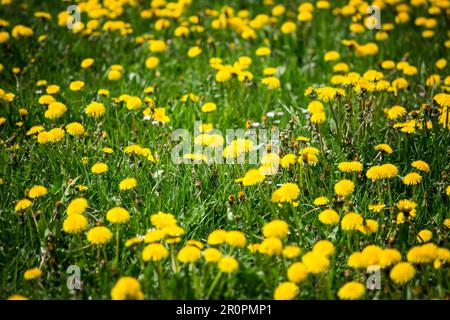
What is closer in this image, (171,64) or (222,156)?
(222,156)

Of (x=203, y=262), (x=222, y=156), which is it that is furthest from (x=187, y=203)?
(x=203, y=262)

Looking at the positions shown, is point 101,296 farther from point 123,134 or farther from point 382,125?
point 382,125

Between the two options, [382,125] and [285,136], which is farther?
[382,125]

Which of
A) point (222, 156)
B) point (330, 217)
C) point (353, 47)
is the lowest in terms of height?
point (330, 217)

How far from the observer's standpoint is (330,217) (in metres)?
2.61

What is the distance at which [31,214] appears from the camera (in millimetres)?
2850

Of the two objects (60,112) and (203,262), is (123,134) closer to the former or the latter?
(60,112)

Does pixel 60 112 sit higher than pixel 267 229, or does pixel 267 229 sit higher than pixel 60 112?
pixel 60 112
